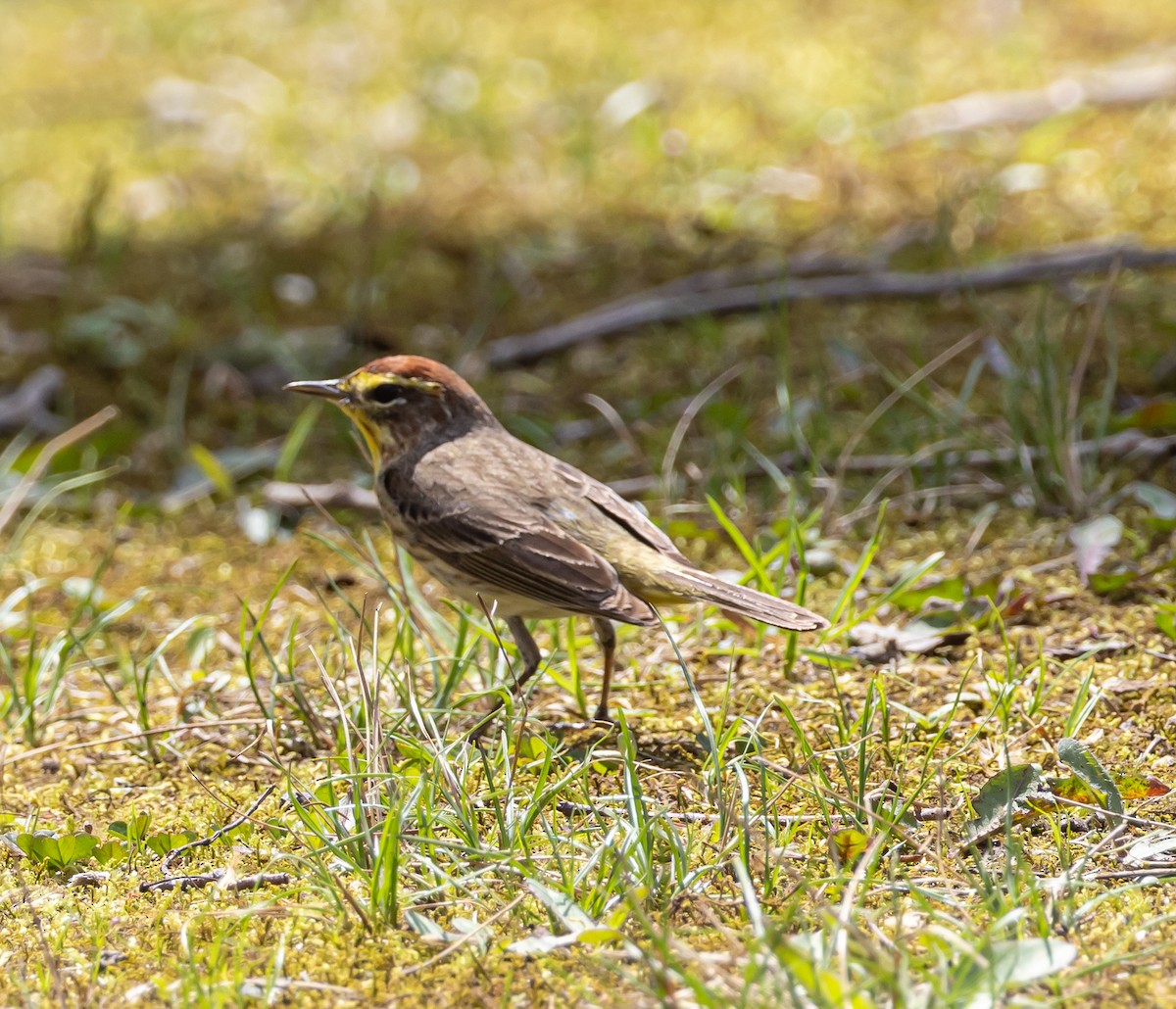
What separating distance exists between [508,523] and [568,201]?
159 inches

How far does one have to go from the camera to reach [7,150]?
31.0 ft

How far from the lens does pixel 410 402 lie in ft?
16.3

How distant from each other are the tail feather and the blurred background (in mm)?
1194

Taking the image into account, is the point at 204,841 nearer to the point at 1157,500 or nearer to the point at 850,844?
the point at 850,844

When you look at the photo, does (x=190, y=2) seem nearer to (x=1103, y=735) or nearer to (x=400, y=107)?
(x=400, y=107)

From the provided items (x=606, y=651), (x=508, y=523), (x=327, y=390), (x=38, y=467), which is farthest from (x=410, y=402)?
(x=38, y=467)

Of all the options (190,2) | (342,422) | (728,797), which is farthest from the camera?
(190,2)

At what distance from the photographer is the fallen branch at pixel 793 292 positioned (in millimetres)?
6305

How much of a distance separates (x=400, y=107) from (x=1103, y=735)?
708 cm

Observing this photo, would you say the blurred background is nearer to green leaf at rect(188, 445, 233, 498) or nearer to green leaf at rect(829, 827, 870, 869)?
green leaf at rect(188, 445, 233, 498)

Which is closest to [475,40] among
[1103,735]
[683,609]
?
[683,609]

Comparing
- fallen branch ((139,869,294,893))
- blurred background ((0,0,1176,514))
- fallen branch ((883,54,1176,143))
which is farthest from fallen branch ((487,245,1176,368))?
fallen branch ((139,869,294,893))

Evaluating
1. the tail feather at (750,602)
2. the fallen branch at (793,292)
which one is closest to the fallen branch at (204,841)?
the tail feather at (750,602)

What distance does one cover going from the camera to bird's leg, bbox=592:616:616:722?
4.12 meters
